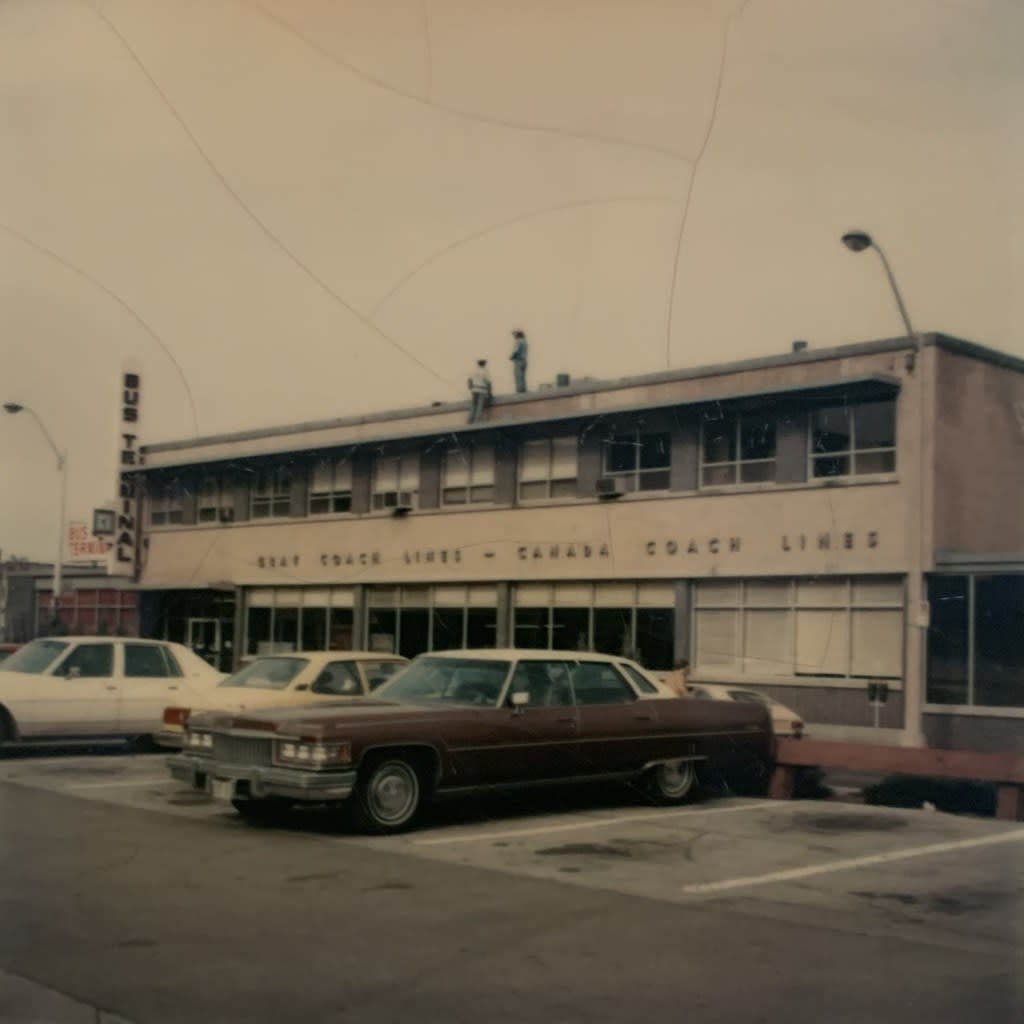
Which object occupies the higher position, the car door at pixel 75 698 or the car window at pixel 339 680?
the car window at pixel 339 680

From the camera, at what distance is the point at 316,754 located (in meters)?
9.98

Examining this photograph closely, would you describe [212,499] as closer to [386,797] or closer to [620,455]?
[620,455]

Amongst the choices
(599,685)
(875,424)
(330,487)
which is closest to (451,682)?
(599,685)

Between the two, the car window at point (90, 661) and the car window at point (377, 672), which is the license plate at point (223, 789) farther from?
the car window at point (90, 661)

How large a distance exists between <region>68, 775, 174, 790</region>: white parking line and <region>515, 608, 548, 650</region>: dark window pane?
47.7 ft

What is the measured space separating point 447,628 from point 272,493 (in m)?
7.85

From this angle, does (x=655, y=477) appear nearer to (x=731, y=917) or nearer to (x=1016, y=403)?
(x=1016, y=403)

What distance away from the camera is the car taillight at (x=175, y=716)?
13961mm

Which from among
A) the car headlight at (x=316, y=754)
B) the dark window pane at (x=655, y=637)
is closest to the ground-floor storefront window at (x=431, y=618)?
the dark window pane at (x=655, y=637)

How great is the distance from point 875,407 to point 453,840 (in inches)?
600

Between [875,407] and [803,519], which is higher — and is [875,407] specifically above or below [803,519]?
above

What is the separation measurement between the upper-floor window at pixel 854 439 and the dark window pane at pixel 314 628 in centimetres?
1432

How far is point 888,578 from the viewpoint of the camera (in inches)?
887

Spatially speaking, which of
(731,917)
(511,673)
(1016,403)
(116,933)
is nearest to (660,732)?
(511,673)
